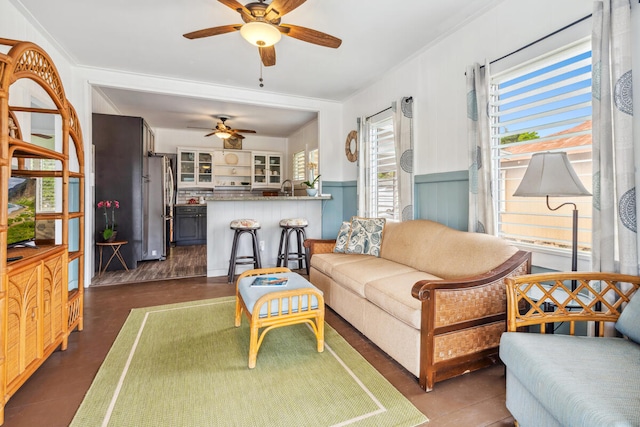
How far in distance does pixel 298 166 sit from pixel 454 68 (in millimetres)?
4818

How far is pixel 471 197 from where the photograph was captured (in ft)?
8.54

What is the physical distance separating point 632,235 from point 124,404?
2.86 meters

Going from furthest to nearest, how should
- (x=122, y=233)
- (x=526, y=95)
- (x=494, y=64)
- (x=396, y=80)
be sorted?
(x=122, y=233), (x=396, y=80), (x=494, y=64), (x=526, y=95)

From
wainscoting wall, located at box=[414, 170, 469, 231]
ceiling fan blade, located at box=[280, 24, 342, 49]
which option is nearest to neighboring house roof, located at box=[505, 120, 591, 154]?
wainscoting wall, located at box=[414, 170, 469, 231]

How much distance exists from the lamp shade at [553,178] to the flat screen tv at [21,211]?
3.01m

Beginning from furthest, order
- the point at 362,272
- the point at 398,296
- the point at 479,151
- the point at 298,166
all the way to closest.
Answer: the point at 298,166 → the point at 362,272 → the point at 479,151 → the point at 398,296

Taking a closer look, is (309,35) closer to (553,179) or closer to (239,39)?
(239,39)

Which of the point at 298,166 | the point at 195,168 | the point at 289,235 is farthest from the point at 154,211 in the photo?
the point at 298,166

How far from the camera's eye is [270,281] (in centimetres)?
241

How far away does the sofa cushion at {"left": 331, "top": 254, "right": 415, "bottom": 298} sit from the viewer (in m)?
2.50

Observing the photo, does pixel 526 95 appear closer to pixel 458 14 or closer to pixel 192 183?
pixel 458 14

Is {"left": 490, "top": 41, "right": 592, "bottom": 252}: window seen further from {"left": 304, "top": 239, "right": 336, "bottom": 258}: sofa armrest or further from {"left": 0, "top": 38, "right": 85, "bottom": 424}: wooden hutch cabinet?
{"left": 0, "top": 38, "right": 85, "bottom": 424}: wooden hutch cabinet

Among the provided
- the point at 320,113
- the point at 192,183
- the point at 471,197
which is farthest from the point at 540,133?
the point at 192,183

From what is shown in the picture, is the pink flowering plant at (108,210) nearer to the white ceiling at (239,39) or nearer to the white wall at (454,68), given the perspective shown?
the white ceiling at (239,39)
